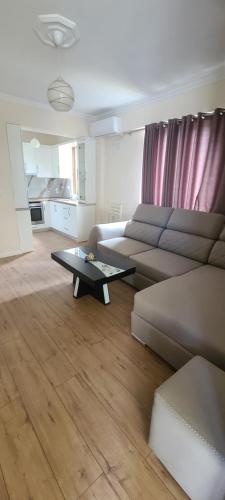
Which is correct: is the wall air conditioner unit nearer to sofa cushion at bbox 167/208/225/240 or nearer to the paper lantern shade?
sofa cushion at bbox 167/208/225/240

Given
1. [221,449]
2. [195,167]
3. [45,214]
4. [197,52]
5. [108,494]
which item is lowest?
[108,494]

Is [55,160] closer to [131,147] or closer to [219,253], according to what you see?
[131,147]

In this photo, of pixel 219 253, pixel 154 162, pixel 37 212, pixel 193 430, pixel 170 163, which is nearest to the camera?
pixel 193 430

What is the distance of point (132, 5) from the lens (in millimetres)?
1592

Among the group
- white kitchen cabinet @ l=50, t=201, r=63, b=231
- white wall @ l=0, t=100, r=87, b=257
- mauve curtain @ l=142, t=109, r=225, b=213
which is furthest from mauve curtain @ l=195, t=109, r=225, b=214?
white kitchen cabinet @ l=50, t=201, r=63, b=231

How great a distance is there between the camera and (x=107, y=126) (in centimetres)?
384

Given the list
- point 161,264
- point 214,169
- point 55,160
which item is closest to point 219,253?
point 161,264

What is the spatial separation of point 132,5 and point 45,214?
174 inches

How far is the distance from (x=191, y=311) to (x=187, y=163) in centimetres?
207

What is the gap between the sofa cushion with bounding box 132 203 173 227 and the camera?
119 inches

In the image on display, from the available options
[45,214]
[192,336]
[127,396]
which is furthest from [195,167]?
[45,214]

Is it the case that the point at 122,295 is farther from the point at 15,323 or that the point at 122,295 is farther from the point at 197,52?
the point at 197,52

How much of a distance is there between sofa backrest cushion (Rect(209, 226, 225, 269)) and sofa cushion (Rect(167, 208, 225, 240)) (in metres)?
0.10

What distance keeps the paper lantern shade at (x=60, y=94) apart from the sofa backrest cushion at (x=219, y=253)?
6.40 feet
